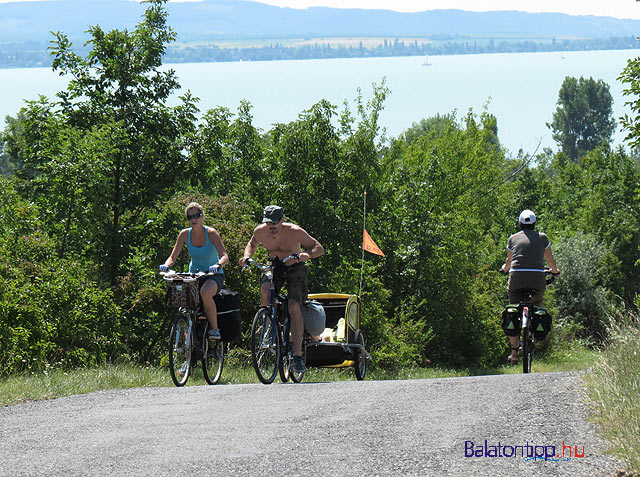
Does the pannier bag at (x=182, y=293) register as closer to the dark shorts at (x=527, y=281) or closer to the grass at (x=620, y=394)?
the dark shorts at (x=527, y=281)

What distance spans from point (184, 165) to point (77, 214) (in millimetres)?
3517

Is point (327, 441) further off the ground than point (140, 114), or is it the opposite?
point (140, 114)

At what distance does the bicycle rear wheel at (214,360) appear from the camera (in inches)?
411

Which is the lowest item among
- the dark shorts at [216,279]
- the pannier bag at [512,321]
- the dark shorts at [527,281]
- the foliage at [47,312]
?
the foliage at [47,312]

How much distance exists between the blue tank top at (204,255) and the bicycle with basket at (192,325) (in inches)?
5.1

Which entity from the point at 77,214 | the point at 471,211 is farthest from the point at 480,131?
the point at 77,214

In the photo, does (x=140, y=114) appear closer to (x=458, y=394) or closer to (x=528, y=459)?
(x=458, y=394)

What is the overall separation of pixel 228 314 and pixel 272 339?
69 centimetres

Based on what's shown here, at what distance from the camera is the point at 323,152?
3009cm

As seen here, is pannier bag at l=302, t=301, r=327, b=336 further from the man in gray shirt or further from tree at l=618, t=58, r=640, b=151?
tree at l=618, t=58, r=640, b=151

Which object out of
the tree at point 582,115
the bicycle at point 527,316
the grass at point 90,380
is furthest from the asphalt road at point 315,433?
the tree at point 582,115

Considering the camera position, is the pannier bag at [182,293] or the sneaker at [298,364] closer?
the pannier bag at [182,293]

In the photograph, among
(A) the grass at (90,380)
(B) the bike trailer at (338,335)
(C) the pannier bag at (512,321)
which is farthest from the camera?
(B) the bike trailer at (338,335)

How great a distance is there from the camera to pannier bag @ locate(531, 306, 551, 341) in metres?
11.3
